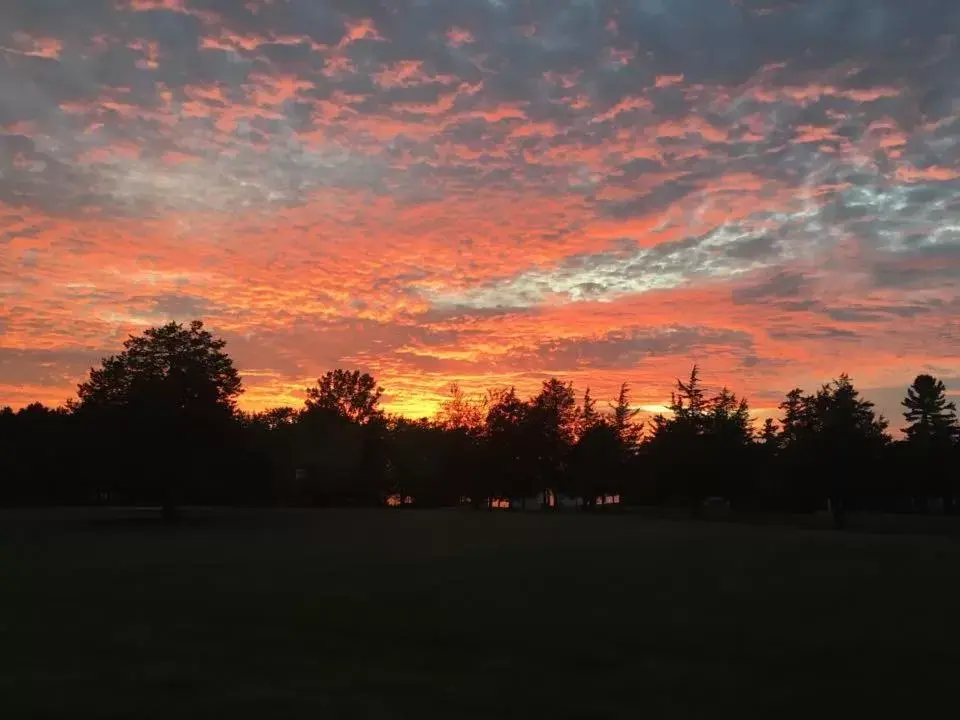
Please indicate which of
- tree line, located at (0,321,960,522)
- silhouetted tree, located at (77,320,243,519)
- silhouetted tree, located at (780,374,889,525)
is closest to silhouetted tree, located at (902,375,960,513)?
tree line, located at (0,321,960,522)

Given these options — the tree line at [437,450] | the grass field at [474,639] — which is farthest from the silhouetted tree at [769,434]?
the grass field at [474,639]

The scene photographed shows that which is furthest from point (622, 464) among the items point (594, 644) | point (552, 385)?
point (594, 644)

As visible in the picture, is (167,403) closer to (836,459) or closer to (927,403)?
(836,459)

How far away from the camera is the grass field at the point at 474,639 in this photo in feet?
25.1

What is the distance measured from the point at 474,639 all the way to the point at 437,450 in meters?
82.4

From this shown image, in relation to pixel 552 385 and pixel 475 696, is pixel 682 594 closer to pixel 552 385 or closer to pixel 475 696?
pixel 475 696

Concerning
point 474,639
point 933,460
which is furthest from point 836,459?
point 474,639

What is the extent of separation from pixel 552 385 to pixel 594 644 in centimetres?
8413

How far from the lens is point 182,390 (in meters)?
56.1

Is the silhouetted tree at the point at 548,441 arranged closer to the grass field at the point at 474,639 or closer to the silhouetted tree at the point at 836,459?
the silhouetted tree at the point at 836,459

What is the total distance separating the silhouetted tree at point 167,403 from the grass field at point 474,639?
3214 centimetres

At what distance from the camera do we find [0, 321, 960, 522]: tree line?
52.6m

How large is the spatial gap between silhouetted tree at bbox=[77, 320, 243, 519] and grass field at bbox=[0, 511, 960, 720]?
32137 mm

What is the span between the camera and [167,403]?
54.3 meters
